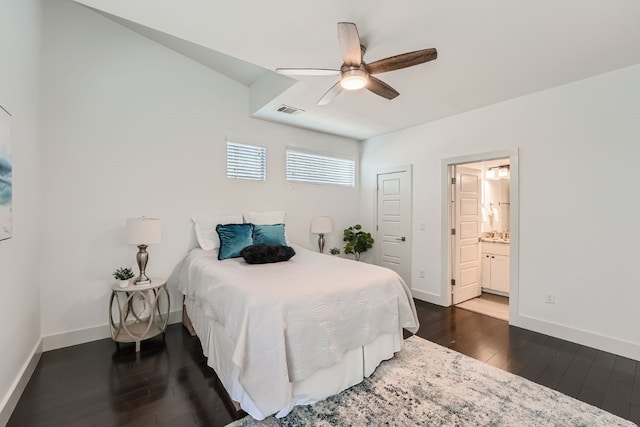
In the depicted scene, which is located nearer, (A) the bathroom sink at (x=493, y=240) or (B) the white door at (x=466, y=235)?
(B) the white door at (x=466, y=235)

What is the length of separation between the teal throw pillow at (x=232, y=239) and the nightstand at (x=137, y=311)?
70 cm

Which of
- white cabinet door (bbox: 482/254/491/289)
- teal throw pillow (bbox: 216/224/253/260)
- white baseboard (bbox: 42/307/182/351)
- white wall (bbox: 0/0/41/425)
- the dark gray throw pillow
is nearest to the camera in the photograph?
white wall (bbox: 0/0/41/425)

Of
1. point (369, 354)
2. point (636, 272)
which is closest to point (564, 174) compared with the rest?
point (636, 272)

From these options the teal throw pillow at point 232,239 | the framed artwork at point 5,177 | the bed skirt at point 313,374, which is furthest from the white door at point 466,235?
the framed artwork at point 5,177

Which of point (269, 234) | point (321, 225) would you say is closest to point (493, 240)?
point (321, 225)

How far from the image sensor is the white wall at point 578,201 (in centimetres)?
275

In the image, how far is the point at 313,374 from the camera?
6.56ft

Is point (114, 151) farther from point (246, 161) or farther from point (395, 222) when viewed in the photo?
point (395, 222)

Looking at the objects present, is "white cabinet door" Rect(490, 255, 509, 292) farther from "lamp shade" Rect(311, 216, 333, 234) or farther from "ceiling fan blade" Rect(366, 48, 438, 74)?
"ceiling fan blade" Rect(366, 48, 438, 74)

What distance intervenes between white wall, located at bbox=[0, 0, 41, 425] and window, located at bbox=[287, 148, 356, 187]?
2916mm

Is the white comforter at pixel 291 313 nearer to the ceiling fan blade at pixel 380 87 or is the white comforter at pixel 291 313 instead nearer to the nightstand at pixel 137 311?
the nightstand at pixel 137 311

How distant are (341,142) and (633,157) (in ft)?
12.2

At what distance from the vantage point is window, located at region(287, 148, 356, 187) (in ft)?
15.2

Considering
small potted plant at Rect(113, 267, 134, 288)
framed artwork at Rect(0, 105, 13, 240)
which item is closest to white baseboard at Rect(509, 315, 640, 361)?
small potted plant at Rect(113, 267, 134, 288)
